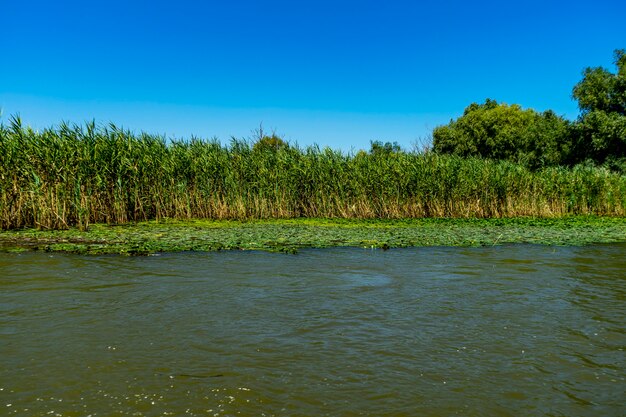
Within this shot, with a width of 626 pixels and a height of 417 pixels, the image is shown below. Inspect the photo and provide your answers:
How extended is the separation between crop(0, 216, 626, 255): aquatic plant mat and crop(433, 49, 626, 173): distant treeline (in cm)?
1532

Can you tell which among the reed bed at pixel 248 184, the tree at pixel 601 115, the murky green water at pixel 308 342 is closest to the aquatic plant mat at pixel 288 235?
the reed bed at pixel 248 184

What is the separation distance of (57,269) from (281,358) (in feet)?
16.4

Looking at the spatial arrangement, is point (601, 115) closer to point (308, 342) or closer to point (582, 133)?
point (582, 133)

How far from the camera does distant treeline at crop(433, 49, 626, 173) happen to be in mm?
28828

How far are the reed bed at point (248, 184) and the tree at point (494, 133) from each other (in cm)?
1674

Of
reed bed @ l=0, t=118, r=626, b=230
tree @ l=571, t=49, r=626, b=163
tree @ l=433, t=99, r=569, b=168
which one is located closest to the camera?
reed bed @ l=0, t=118, r=626, b=230

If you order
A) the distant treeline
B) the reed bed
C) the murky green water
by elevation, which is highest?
the distant treeline

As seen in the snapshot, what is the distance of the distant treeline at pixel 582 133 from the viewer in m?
28.8

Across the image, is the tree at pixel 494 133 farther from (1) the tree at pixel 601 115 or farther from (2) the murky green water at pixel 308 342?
(2) the murky green water at pixel 308 342

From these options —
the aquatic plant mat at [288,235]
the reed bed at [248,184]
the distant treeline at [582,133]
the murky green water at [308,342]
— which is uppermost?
the distant treeline at [582,133]

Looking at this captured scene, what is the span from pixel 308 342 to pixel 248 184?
1312 cm

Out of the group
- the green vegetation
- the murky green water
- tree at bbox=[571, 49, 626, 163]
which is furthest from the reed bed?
tree at bbox=[571, 49, 626, 163]

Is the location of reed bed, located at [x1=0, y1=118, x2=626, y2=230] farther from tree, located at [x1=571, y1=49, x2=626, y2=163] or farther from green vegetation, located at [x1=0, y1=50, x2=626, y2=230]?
tree, located at [x1=571, y1=49, x2=626, y2=163]

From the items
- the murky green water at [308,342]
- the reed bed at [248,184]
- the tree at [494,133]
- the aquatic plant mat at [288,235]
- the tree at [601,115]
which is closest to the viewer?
the murky green water at [308,342]
